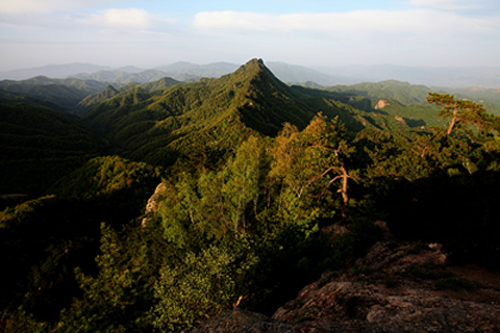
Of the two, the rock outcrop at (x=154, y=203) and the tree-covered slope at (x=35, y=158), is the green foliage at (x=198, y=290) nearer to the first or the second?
the rock outcrop at (x=154, y=203)

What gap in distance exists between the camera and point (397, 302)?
916 cm

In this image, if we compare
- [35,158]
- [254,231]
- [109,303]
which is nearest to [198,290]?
[109,303]

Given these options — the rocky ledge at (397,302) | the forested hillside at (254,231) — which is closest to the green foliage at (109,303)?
the forested hillside at (254,231)

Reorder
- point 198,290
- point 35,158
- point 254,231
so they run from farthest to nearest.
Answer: point 35,158 < point 254,231 < point 198,290

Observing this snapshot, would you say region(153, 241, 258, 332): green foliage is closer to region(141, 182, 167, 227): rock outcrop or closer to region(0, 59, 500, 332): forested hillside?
region(0, 59, 500, 332): forested hillside

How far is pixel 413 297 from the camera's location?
945 cm

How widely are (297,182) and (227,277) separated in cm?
1126

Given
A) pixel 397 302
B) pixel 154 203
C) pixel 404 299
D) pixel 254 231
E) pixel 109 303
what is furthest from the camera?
pixel 154 203

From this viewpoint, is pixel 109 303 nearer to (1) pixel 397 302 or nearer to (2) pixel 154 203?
(1) pixel 397 302

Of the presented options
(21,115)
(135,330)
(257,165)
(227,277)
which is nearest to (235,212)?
(257,165)

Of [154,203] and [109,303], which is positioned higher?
[109,303]

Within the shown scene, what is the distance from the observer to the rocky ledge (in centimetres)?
722

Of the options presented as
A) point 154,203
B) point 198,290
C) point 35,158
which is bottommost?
point 35,158

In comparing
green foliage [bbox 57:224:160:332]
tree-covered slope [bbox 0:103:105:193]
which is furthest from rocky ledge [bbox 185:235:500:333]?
tree-covered slope [bbox 0:103:105:193]
